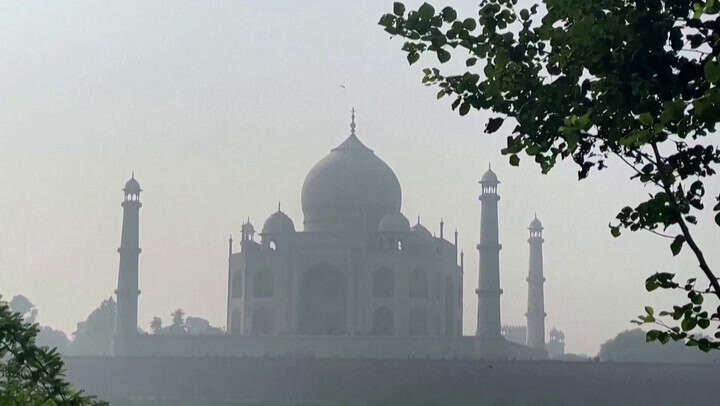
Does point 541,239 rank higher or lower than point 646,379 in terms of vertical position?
higher

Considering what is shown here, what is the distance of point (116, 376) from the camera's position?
43.5 metres

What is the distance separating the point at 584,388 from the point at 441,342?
659cm

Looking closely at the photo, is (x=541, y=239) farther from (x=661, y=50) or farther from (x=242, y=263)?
(x=661, y=50)

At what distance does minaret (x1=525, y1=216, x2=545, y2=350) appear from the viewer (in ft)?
178

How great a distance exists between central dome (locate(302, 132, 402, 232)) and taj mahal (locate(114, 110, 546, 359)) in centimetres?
5

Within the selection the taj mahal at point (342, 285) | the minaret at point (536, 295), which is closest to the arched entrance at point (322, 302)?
the taj mahal at point (342, 285)

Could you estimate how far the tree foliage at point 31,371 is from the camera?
7207 millimetres

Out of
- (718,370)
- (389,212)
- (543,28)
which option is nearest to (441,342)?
(389,212)

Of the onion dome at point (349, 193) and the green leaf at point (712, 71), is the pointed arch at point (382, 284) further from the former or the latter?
the green leaf at point (712, 71)

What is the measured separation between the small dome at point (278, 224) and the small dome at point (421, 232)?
15.4 ft

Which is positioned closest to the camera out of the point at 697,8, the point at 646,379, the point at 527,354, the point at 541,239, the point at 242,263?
the point at 697,8

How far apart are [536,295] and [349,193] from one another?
11362 millimetres

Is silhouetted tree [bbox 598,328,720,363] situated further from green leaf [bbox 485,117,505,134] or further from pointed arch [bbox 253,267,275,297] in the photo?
green leaf [bbox 485,117,505,134]

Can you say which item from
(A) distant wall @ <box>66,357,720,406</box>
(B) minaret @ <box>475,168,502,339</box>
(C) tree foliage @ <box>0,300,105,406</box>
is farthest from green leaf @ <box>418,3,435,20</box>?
(B) minaret @ <box>475,168,502,339</box>
